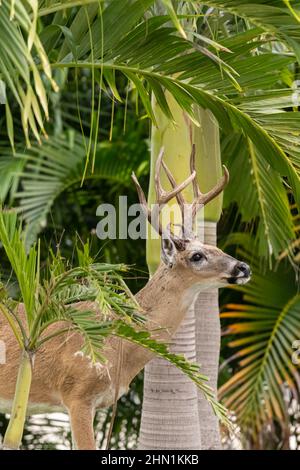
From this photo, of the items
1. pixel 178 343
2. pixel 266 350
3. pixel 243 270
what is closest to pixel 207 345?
pixel 178 343

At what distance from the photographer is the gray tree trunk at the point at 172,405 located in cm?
470

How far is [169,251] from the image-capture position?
156 inches

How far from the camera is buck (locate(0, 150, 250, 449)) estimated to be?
12.6 ft

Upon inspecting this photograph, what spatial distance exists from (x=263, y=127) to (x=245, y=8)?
71 cm

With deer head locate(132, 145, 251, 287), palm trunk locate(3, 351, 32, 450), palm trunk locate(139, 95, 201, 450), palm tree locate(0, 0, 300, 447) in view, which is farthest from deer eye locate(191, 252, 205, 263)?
palm trunk locate(3, 351, 32, 450)

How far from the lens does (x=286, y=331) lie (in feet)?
22.8

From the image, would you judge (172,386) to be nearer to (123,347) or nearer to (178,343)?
(178,343)

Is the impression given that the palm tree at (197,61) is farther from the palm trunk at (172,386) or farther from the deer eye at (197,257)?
the deer eye at (197,257)

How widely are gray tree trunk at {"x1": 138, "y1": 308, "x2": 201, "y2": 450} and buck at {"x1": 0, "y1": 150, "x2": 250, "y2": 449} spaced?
2.46ft

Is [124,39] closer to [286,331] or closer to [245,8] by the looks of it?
[245,8]

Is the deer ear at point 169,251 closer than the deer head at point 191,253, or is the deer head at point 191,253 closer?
the deer head at point 191,253

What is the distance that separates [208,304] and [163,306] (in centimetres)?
127

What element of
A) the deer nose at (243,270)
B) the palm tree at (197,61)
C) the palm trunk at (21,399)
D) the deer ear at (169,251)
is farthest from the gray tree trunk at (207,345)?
the palm trunk at (21,399)

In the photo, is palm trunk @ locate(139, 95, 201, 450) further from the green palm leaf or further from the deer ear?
the green palm leaf
